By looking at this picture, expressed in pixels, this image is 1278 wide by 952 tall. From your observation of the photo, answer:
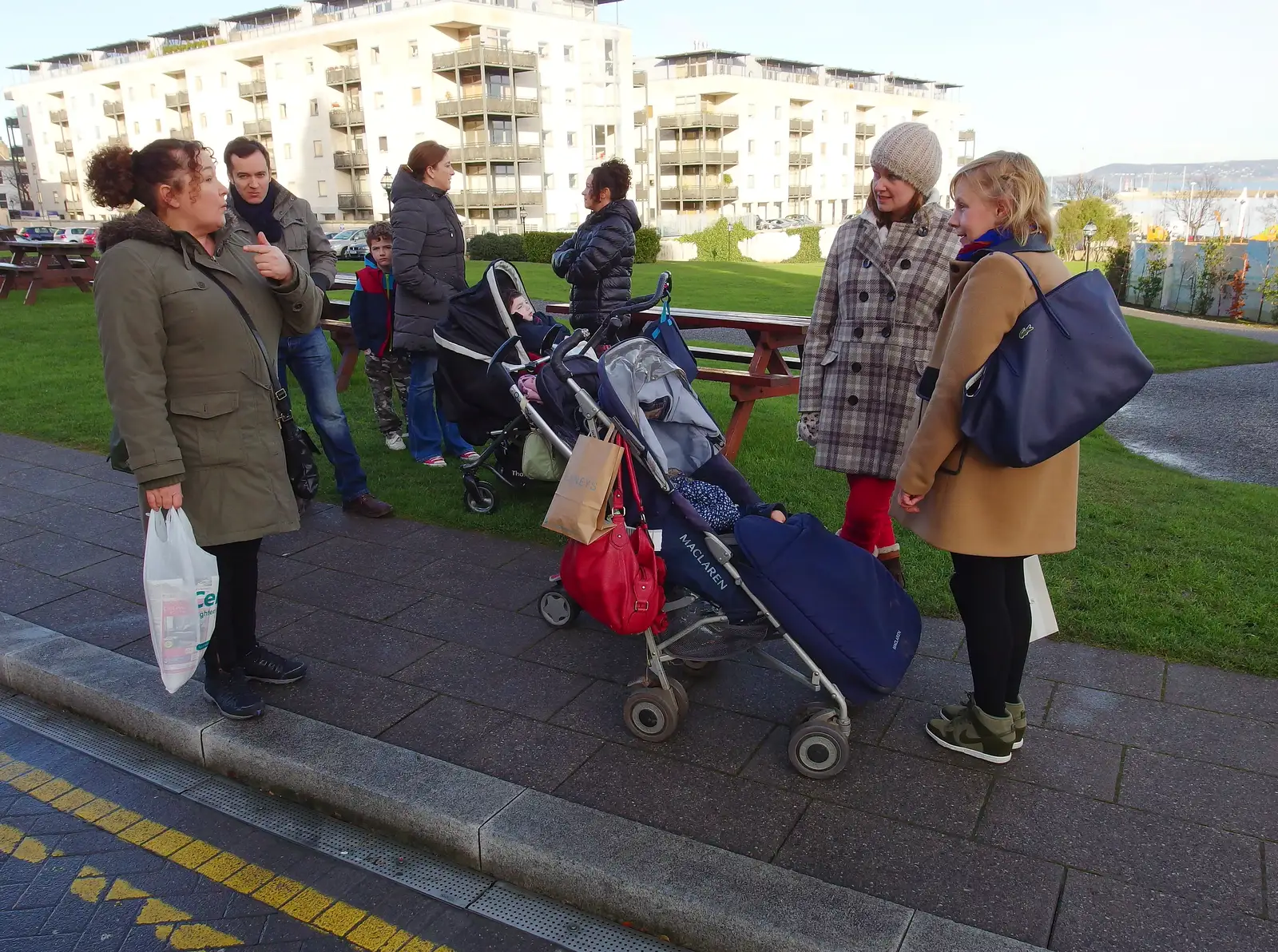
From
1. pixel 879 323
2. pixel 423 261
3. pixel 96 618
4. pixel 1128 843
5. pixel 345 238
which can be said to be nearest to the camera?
pixel 1128 843

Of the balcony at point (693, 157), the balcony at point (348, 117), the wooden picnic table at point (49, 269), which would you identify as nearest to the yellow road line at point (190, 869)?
the wooden picnic table at point (49, 269)

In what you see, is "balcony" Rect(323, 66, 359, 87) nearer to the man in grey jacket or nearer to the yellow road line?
the man in grey jacket

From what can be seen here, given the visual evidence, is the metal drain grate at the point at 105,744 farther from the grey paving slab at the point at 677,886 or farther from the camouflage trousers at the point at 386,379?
the camouflage trousers at the point at 386,379

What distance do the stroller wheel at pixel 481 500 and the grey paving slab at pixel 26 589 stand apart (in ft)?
7.23

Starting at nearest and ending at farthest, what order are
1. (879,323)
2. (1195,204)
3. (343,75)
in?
(879,323)
(343,75)
(1195,204)

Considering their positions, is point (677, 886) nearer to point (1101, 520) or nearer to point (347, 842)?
point (347, 842)

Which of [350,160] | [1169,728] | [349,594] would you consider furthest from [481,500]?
[350,160]

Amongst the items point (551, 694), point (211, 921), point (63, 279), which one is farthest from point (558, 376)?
point (63, 279)

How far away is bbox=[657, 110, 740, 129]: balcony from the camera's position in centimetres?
7788

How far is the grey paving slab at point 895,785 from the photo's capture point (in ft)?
9.97

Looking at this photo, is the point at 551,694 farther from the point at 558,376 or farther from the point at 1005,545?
the point at 1005,545

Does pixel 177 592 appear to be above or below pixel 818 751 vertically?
above

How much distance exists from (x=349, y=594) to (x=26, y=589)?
1.79 metres

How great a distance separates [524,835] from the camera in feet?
9.70
